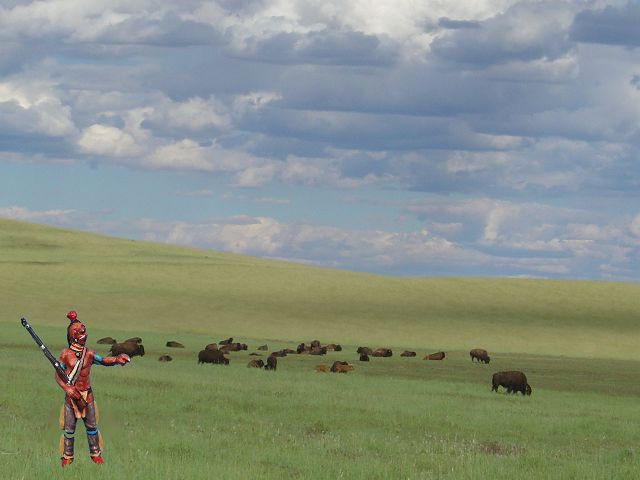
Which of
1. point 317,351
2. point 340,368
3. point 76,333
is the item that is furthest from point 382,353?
point 76,333

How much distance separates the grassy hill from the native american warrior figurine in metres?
56.9

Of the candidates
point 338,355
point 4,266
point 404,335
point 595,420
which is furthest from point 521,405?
point 4,266

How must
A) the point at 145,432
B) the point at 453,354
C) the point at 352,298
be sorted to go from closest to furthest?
the point at 145,432 → the point at 453,354 → the point at 352,298

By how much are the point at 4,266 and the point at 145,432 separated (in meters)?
86.7

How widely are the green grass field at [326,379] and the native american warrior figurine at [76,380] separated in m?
0.55

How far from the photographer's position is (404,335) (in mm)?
77938

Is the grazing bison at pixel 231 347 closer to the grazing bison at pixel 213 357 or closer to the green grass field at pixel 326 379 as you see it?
the green grass field at pixel 326 379

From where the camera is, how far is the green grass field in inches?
751

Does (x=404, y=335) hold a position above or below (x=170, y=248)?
below

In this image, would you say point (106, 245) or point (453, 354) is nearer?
point (453, 354)

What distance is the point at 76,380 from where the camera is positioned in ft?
50.8

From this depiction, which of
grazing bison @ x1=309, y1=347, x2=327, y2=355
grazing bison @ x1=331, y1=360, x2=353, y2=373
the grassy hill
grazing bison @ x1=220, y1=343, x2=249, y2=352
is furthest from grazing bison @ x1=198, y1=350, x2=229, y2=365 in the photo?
the grassy hill

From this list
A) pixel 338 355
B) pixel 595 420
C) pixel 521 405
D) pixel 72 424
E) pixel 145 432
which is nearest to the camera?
pixel 72 424

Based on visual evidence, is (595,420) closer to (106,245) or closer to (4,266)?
(4,266)
